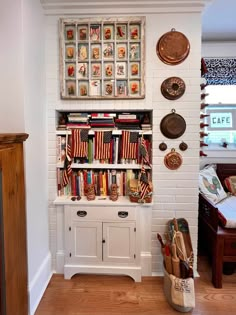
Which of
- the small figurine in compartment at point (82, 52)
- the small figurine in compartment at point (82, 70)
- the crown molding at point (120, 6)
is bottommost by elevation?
the small figurine in compartment at point (82, 70)

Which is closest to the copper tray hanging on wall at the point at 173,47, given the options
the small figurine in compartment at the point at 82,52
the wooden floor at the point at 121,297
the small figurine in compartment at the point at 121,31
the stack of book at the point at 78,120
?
the small figurine in compartment at the point at 121,31

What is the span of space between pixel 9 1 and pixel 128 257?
2.29m

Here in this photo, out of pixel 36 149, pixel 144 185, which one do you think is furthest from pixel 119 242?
pixel 36 149

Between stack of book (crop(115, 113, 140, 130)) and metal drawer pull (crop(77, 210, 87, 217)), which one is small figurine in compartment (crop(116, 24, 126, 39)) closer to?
stack of book (crop(115, 113, 140, 130))

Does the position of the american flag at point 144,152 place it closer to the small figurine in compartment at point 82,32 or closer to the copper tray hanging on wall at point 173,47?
the copper tray hanging on wall at point 173,47

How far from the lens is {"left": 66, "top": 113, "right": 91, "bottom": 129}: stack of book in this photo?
240 cm

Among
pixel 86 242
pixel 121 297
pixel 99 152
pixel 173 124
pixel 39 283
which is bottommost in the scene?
pixel 121 297

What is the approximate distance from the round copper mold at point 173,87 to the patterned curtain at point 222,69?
1.09 meters

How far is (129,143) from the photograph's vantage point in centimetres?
239

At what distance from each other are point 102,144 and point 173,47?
109cm

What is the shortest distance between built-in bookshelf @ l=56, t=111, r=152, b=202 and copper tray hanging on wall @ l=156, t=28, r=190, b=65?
20.9 inches

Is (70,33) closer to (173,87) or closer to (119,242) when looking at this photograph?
(173,87)

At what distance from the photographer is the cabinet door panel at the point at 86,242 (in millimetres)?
2340

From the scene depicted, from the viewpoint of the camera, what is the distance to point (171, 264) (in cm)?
204
